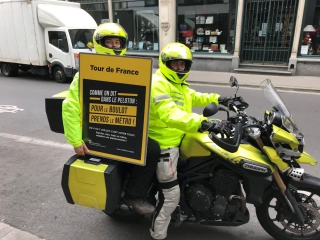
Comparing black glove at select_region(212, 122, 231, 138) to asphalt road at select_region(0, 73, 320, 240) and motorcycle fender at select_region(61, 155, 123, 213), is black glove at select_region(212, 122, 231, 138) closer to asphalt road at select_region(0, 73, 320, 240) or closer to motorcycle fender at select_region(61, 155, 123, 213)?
motorcycle fender at select_region(61, 155, 123, 213)

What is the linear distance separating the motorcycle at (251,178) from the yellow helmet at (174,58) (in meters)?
0.45

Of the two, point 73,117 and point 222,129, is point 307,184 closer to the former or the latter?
point 222,129

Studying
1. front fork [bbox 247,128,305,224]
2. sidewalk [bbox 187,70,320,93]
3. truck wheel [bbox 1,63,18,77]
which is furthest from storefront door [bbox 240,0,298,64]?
front fork [bbox 247,128,305,224]

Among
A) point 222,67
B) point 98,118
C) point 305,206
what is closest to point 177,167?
point 98,118

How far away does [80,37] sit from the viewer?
11.7 meters

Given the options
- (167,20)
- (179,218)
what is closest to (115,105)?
(179,218)

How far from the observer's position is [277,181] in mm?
2305

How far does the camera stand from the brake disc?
2.45 metres

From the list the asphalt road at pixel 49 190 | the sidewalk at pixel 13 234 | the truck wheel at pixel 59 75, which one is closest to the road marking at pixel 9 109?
the asphalt road at pixel 49 190

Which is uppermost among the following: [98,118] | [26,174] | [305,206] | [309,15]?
[309,15]

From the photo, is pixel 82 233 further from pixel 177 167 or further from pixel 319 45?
pixel 319 45

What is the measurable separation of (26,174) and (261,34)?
1168 centimetres

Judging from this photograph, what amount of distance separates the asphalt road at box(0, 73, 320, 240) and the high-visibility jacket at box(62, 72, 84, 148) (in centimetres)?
111

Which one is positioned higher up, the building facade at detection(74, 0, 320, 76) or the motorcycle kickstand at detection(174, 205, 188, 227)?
the building facade at detection(74, 0, 320, 76)
